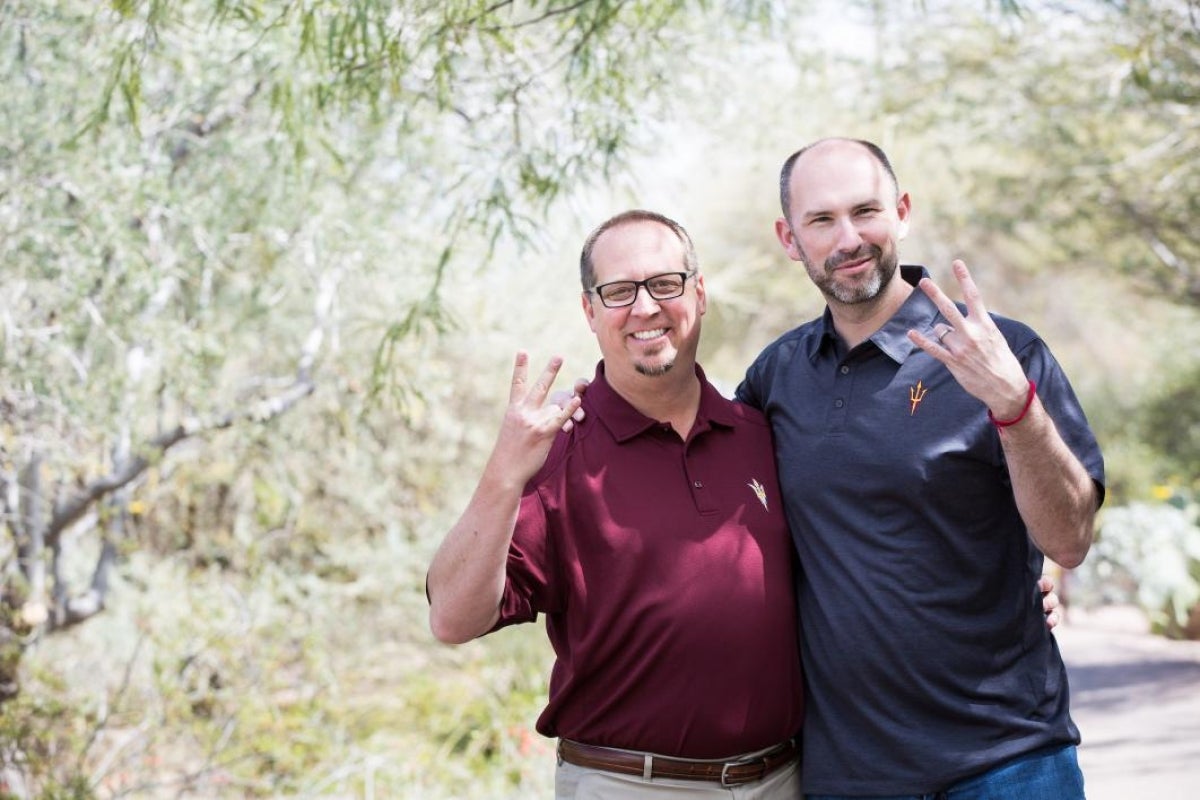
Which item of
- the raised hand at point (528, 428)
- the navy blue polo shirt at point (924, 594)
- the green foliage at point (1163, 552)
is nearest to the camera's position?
the raised hand at point (528, 428)

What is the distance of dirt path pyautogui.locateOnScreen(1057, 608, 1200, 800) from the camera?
6.26 m

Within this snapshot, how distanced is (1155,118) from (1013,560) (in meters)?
8.20

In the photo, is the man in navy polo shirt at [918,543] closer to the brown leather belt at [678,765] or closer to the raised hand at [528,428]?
the brown leather belt at [678,765]

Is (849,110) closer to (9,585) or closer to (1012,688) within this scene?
(9,585)

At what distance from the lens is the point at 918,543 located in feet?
8.61

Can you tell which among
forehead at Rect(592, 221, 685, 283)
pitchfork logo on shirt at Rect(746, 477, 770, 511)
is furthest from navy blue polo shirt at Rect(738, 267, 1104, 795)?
forehead at Rect(592, 221, 685, 283)

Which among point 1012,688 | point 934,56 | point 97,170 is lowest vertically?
point 1012,688

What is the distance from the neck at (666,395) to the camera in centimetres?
288

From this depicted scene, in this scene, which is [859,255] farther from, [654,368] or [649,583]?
[649,583]

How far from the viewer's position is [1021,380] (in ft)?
7.60

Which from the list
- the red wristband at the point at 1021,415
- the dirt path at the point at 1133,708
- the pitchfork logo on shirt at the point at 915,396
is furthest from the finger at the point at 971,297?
the dirt path at the point at 1133,708

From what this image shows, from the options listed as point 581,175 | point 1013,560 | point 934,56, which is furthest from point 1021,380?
point 934,56

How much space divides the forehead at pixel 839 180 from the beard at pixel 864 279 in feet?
0.34

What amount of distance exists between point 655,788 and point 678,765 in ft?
0.21
